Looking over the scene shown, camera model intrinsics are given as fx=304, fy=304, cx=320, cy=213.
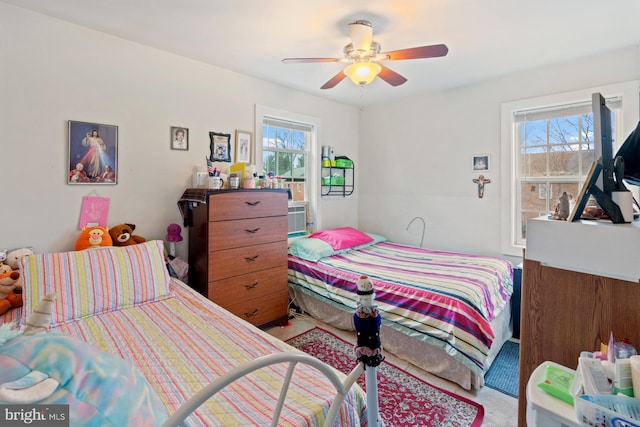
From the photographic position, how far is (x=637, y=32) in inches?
88.0

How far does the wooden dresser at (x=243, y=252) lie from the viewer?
2.40 m

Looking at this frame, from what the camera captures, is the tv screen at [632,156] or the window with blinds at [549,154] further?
the window with blinds at [549,154]

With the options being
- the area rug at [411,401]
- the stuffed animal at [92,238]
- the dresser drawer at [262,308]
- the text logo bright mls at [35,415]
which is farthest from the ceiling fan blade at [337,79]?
the text logo bright mls at [35,415]

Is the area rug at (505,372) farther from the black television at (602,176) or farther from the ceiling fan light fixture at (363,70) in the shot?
the ceiling fan light fixture at (363,70)

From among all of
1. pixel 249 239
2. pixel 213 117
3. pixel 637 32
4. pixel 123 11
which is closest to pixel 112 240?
pixel 249 239

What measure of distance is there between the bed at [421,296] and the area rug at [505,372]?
7cm

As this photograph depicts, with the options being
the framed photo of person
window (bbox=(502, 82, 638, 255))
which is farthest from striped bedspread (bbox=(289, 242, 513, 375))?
the framed photo of person

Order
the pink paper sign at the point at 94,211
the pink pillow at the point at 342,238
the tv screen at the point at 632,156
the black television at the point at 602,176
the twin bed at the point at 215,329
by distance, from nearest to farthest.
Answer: the twin bed at the point at 215,329, the black television at the point at 602,176, the tv screen at the point at 632,156, the pink paper sign at the point at 94,211, the pink pillow at the point at 342,238

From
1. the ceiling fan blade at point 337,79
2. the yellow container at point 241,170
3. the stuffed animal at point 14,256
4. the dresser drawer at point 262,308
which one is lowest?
the dresser drawer at point 262,308

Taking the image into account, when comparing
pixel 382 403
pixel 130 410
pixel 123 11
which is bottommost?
pixel 382 403

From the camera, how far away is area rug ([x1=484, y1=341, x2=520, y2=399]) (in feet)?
6.64

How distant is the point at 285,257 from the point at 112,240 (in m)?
1.39

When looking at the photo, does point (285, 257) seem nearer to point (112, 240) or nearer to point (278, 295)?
point (278, 295)

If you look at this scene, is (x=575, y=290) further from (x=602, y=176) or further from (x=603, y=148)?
(x=603, y=148)
